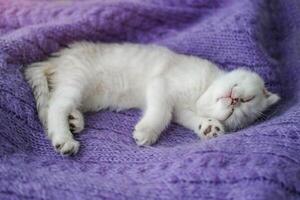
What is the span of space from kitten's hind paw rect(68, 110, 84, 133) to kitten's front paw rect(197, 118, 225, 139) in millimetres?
330

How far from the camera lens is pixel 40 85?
1.30m

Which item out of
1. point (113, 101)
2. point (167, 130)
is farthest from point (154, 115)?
point (113, 101)

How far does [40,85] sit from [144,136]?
333 mm

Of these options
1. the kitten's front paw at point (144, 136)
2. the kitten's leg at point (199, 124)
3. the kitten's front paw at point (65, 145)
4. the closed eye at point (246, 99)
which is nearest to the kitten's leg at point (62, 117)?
the kitten's front paw at point (65, 145)

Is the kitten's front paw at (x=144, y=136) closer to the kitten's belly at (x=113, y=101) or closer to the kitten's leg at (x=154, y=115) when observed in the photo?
the kitten's leg at (x=154, y=115)

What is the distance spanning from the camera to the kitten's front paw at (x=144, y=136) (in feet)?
3.99

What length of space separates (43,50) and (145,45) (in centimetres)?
35

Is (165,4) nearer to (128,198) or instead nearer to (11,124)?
(11,124)

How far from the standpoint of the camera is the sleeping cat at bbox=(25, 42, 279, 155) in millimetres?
1281

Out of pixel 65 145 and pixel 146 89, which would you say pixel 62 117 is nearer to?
pixel 65 145

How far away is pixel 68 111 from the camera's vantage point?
4.20 ft

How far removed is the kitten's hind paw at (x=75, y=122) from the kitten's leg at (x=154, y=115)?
0.49 ft

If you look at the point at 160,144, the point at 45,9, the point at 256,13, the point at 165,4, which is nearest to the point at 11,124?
the point at 160,144

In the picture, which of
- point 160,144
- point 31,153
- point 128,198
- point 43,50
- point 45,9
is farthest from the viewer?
point 45,9
